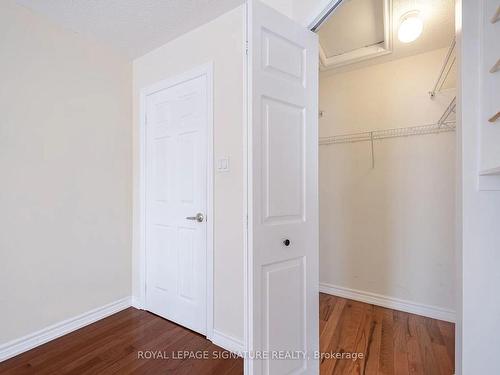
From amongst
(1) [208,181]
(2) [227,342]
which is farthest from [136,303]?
(1) [208,181]

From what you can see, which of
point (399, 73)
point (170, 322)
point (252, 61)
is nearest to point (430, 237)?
point (399, 73)

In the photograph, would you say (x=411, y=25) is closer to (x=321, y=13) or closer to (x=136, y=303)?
(x=321, y=13)

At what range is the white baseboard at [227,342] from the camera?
1.77 metres

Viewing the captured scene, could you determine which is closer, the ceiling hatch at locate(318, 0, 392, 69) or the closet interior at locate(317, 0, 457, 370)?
the ceiling hatch at locate(318, 0, 392, 69)

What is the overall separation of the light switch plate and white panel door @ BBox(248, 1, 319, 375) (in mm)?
681

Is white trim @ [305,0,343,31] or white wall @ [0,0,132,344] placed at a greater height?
white trim @ [305,0,343,31]

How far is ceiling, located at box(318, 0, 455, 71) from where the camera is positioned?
1.73 meters

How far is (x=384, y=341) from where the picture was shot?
6.10 feet

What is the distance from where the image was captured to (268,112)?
121 cm

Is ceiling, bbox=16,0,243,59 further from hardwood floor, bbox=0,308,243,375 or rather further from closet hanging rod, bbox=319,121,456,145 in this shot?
hardwood floor, bbox=0,308,243,375

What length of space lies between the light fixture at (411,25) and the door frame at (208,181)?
4.71ft

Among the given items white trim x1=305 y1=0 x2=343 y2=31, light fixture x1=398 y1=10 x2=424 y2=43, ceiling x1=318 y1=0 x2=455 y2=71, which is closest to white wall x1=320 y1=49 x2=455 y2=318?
ceiling x1=318 y1=0 x2=455 y2=71

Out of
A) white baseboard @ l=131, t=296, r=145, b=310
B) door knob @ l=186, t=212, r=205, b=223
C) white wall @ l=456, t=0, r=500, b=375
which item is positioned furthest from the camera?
white baseboard @ l=131, t=296, r=145, b=310

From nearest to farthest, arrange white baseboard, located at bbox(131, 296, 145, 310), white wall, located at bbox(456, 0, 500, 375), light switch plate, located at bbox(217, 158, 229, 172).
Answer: white wall, located at bbox(456, 0, 500, 375), light switch plate, located at bbox(217, 158, 229, 172), white baseboard, located at bbox(131, 296, 145, 310)
